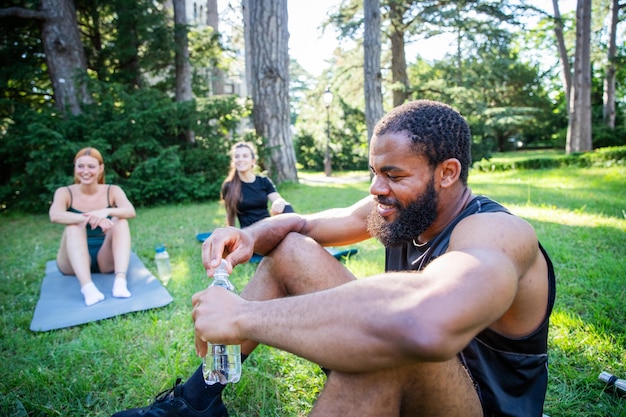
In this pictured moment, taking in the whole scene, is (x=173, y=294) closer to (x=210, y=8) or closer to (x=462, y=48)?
(x=210, y=8)

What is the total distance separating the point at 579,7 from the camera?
1463 centimetres

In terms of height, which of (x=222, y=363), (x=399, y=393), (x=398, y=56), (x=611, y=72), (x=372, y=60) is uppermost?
(x=611, y=72)

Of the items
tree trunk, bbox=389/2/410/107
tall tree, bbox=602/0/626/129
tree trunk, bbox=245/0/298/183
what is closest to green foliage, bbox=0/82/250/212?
tree trunk, bbox=245/0/298/183

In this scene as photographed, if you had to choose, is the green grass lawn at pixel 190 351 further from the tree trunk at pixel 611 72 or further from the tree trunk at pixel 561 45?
the tree trunk at pixel 611 72

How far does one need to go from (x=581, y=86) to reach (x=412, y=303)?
1880cm

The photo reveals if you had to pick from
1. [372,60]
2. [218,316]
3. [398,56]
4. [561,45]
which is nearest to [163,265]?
[218,316]

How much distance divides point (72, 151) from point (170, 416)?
811 cm

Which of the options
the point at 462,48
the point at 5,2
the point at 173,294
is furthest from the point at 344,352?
the point at 462,48

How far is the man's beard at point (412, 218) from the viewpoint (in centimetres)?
157

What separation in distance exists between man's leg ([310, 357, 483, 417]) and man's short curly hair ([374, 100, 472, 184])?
80cm

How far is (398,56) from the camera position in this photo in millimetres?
15375

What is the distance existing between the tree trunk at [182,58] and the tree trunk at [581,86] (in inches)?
584


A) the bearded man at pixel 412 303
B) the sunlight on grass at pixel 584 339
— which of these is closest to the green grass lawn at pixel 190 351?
the sunlight on grass at pixel 584 339

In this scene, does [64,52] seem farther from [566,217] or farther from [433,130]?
[566,217]
